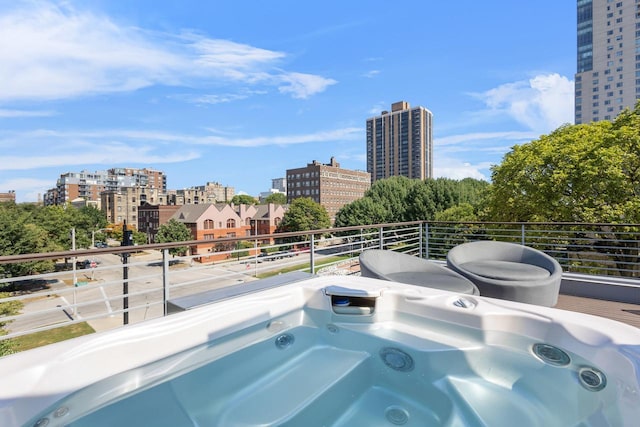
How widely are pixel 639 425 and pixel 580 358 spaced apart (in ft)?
2.16

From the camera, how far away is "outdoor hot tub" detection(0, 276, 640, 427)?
1.41 metres

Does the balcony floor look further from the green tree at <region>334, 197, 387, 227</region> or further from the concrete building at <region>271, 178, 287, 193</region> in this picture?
the concrete building at <region>271, 178, 287, 193</region>

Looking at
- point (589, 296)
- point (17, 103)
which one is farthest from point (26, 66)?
point (17, 103)

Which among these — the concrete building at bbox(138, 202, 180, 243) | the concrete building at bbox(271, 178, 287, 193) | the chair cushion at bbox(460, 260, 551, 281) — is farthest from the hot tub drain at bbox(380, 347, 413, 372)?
the concrete building at bbox(271, 178, 287, 193)

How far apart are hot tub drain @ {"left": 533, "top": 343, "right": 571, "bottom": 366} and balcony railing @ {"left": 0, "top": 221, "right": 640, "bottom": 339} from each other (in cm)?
151

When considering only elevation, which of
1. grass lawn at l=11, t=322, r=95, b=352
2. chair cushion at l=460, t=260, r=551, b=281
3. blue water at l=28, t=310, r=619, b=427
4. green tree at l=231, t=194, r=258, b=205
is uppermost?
green tree at l=231, t=194, r=258, b=205

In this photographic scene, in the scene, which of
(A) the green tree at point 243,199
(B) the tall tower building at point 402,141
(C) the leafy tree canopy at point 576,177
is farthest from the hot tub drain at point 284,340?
(A) the green tree at point 243,199

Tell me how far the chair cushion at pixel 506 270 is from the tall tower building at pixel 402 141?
1926 inches

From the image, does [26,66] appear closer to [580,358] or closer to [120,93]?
[580,358]

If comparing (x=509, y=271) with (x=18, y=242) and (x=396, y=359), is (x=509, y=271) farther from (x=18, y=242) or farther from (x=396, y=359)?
(x=18, y=242)

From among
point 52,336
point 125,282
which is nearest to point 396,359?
point 125,282

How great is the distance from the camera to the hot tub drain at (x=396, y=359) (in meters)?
1.90

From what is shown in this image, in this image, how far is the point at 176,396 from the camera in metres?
1.61

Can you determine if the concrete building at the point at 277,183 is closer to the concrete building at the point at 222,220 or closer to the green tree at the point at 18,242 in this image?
the concrete building at the point at 222,220
